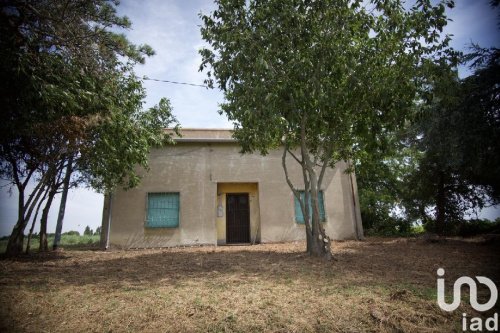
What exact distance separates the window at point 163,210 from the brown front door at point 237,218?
254 centimetres

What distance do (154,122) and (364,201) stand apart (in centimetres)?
1362

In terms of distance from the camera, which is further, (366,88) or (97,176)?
(97,176)

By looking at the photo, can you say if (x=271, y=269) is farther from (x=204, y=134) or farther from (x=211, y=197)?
(x=204, y=134)

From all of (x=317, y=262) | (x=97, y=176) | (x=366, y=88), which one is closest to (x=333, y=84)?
(x=366, y=88)

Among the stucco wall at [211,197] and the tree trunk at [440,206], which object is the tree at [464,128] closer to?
the tree trunk at [440,206]

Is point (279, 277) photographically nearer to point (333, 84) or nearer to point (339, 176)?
point (333, 84)

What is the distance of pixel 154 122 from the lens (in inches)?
431

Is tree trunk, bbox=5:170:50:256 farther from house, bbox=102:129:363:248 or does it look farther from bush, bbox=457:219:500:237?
bush, bbox=457:219:500:237

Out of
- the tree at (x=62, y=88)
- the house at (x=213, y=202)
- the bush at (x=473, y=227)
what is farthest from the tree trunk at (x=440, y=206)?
the tree at (x=62, y=88)

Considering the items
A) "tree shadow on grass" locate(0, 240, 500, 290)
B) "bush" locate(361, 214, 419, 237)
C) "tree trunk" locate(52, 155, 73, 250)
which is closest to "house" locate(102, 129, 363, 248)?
"tree trunk" locate(52, 155, 73, 250)

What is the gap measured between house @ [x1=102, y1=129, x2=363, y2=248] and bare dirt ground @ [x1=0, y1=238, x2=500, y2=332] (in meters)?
4.45

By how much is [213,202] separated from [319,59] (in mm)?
7082

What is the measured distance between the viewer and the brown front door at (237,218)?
1265cm

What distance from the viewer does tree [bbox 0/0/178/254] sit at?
489 centimetres
